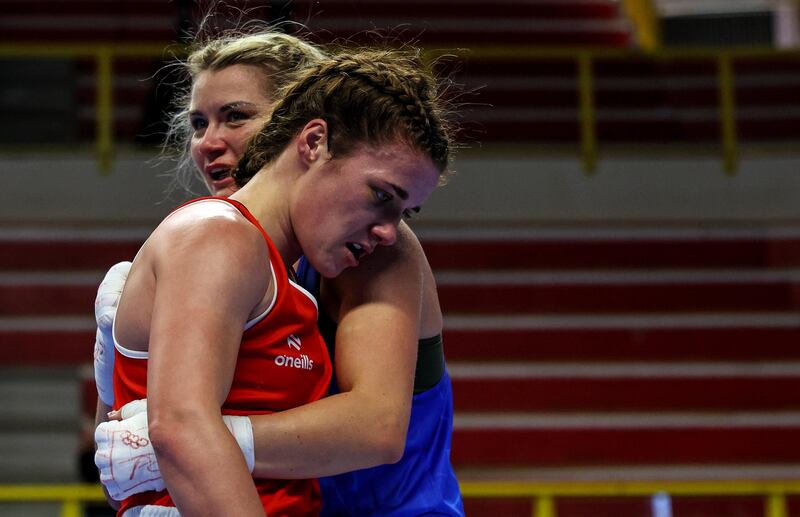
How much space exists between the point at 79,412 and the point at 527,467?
9.54 feet

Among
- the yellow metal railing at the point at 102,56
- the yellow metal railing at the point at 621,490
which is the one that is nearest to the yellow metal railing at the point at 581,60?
the yellow metal railing at the point at 102,56

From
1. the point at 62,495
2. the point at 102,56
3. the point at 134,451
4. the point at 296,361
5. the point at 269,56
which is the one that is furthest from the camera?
the point at 102,56

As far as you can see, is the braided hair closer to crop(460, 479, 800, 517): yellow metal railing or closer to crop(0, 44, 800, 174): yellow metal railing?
crop(460, 479, 800, 517): yellow metal railing

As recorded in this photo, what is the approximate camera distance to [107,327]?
1.82m

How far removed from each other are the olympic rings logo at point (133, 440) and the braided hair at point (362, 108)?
1.69 feet

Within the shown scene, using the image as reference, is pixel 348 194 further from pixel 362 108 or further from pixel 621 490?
pixel 621 490

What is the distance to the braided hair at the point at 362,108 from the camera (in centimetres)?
173

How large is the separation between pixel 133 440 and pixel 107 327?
31 centimetres

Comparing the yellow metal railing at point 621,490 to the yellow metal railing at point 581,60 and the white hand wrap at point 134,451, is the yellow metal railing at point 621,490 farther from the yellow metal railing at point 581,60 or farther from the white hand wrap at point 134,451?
the yellow metal railing at point 581,60

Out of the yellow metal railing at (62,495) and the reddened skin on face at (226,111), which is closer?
the reddened skin on face at (226,111)

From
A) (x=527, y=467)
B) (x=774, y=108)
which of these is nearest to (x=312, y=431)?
(x=527, y=467)

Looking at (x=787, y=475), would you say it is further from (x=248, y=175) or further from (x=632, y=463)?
(x=248, y=175)

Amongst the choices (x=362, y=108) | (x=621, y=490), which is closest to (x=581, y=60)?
(x=621, y=490)

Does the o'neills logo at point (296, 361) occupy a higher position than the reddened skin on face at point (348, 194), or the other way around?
the reddened skin on face at point (348, 194)
